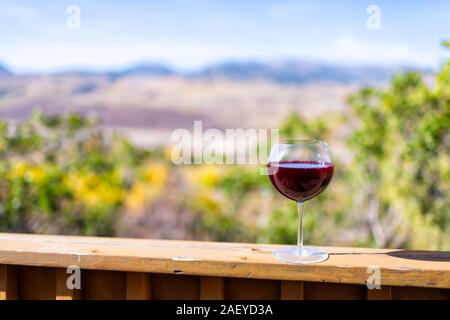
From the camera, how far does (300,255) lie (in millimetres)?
1120

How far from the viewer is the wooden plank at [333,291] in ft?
3.65

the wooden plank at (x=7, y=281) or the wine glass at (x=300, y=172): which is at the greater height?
the wine glass at (x=300, y=172)

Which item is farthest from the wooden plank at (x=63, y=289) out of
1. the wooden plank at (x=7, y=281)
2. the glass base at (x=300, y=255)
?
the glass base at (x=300, y=255)

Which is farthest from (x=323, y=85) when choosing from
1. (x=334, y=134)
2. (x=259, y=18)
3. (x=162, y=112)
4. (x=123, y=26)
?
(x=334, y=134)

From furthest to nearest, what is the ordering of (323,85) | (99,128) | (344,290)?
(323,85), (99,128), (344,290)

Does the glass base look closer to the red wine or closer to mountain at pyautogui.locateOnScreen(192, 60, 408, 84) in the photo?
the red wine

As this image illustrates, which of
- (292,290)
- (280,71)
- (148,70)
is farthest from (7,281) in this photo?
(280,71)

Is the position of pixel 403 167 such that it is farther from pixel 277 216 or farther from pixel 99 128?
pixel 99 128

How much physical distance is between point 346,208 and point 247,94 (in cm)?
1666

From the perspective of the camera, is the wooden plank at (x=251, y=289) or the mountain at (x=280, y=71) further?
the mountain at (x=280, y=71)

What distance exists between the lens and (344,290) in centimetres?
112

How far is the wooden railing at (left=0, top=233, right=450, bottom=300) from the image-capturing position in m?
1.06

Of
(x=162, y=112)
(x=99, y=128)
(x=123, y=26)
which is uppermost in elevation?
(x=123, y=26)

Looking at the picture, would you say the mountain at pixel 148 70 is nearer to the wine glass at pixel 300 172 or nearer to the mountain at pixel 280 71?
the mountain at pixel 280 71
